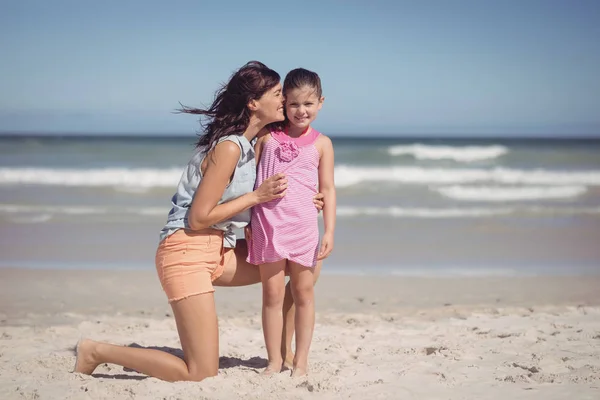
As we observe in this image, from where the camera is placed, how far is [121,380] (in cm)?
393

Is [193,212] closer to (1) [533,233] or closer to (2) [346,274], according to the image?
(2) [346,274]

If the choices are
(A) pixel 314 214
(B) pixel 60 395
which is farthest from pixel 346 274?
(B) pixel 60 395

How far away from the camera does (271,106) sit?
12.7 ft

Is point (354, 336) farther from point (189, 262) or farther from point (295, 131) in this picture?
point (295, 131)

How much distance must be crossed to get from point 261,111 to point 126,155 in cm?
2132

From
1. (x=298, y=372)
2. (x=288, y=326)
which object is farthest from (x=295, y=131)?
(x=298, y=372)

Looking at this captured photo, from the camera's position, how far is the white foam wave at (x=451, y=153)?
2416 centimetres

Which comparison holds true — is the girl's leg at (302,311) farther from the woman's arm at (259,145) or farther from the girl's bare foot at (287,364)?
the woman's arm at (259,145)

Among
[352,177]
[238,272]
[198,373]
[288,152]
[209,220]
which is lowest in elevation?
[198,373]

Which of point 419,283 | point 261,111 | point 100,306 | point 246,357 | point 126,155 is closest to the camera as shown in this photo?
point 261,111

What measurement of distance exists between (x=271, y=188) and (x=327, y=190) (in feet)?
1.43

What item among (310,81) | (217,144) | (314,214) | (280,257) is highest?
(310,81)

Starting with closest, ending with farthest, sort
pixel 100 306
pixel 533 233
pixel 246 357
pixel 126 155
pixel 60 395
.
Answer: pixel 60 395
pixel 246 357
pixel 100 306
pixel 533 233
pixel 126 155

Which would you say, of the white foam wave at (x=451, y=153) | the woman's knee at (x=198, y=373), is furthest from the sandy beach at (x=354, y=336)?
the white foam wave at (x=451, y=153)
